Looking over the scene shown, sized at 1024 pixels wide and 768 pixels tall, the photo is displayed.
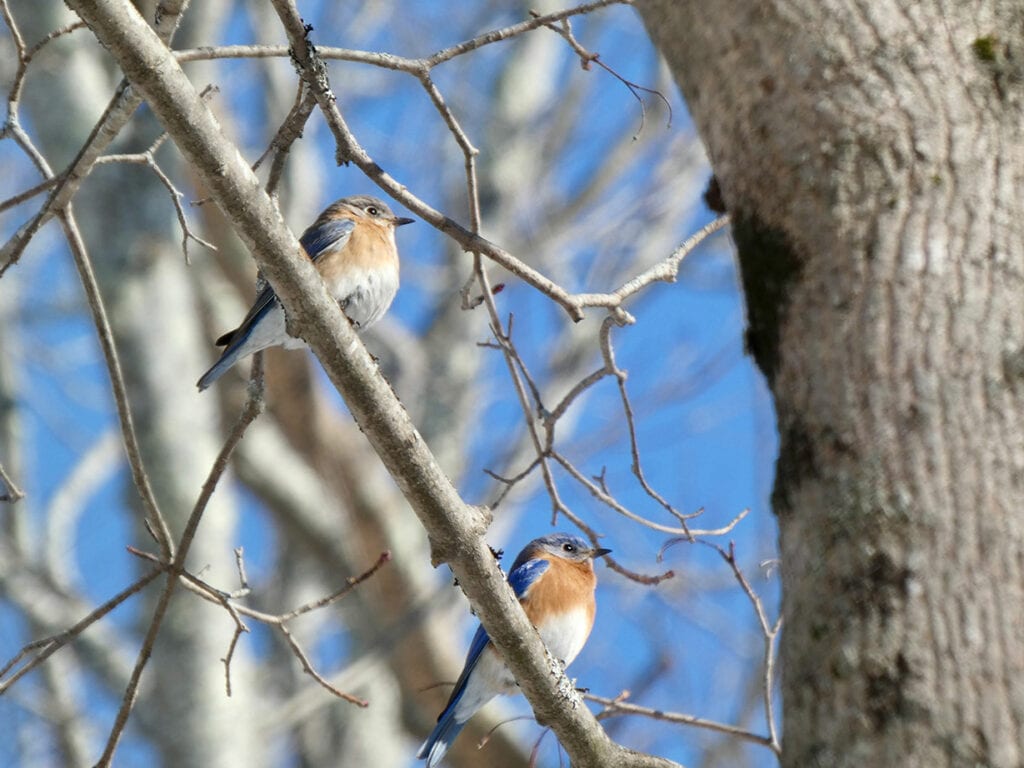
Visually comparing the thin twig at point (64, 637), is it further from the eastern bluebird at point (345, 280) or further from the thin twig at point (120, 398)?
the eastern bluebird at point (345, 280)

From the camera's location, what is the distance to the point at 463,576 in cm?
299

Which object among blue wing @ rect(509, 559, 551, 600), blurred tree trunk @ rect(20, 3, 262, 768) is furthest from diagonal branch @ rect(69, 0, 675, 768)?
blurred tree trunk @ rect(20, 3, 262, 768)

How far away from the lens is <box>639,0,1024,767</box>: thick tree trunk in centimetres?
191

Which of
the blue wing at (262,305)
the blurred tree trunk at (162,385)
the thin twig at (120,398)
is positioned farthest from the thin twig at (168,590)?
the blurred tree trunk at (162,385)

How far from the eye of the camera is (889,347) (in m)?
2.12

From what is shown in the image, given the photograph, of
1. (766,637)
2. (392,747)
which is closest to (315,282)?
(766,637)

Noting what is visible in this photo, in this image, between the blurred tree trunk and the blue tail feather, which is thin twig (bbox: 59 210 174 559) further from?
the blurred tree trunk

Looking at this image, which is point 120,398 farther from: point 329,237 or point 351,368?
point 329,237

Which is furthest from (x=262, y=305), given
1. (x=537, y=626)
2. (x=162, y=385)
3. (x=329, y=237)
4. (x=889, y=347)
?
(x=889, y=347)

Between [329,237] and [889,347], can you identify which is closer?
[889,347]

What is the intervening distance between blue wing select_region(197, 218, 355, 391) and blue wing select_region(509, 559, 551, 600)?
4.89 ft

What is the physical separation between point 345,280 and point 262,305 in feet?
1.20

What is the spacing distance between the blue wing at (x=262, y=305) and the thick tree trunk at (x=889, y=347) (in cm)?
230

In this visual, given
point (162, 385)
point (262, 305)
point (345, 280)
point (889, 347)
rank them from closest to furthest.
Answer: point (889, 347) → point (262, 305) → point (345, 280) → point (162, 385)
